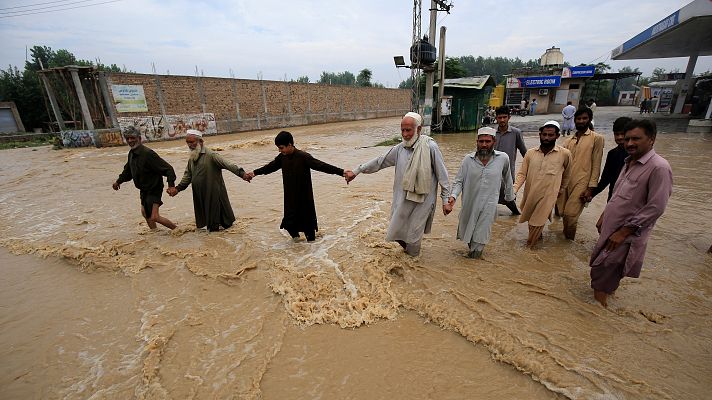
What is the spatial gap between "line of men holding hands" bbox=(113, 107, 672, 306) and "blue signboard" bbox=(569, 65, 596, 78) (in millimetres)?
29227

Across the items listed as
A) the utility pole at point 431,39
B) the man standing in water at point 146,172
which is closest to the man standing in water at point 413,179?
the man standing in water at point 146,172

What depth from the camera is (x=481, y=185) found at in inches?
141

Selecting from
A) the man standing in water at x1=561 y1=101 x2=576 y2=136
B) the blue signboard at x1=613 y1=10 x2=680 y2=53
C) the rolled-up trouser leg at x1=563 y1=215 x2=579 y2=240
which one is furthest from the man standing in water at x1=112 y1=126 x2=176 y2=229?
the blue signboard at x1=613 y1=10 x2=680 y2=53

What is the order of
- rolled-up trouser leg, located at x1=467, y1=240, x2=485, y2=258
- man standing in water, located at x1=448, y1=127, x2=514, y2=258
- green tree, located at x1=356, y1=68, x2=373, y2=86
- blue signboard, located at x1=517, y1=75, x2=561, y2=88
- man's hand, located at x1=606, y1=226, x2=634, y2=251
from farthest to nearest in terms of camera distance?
green tree, located at x1=356, y1=68, x2=373, y2=86, blue signboard, located at x1=517, y1=75, x2=561, y2=88, rolled-up trouser leg, located at x1=467, y1=240, x2=485, y2=258, man standing in water, located at x1=448, y1=127, x2=514, y2=258, man's hand, located at x1=606, y1=226, x2=634, y2=251

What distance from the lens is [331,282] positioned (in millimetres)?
3562

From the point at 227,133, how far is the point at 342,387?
73.5ft

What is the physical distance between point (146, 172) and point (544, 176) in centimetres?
510

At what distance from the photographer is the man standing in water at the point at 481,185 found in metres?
3.53

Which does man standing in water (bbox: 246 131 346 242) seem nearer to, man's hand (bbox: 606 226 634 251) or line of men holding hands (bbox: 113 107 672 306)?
line of men holding hands (bbox: 113 107 672 306)

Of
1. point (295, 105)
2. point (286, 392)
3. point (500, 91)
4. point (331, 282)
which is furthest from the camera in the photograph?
point (500, 91)

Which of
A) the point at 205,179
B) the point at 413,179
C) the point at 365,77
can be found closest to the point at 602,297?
the point at 413,179

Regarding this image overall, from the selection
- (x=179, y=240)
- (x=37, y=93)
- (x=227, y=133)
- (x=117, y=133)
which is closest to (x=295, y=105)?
(x=227, y=133)

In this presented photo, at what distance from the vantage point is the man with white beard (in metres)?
4.46

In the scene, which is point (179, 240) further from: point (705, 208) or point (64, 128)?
point (64, 128)
